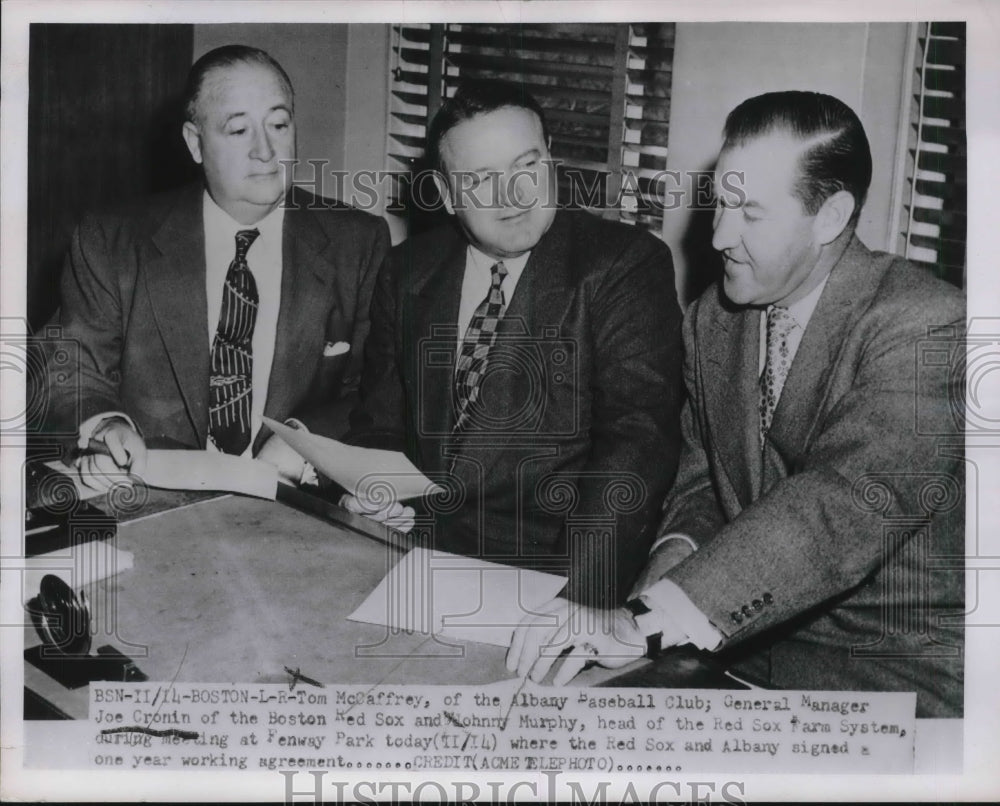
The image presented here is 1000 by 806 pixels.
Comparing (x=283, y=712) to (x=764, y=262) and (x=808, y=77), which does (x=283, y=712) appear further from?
(x=808, y=77)

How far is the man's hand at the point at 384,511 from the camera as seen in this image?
1.98 meters

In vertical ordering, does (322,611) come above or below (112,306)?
below

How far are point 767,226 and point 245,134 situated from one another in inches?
42.6

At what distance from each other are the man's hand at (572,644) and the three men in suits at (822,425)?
0.04 meters

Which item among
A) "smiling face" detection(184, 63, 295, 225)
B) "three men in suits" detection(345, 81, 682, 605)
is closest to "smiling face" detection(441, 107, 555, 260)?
"three men in suits" detection(345, 81, 682, 605)

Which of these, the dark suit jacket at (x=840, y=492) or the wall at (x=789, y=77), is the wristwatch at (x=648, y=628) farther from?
the wall at (x=789, y=77)

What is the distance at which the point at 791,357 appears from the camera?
6.12ft

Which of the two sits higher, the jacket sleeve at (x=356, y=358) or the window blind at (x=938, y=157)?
the window blind at (x=938, y=157)

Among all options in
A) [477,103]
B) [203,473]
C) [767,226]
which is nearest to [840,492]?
[767,226]

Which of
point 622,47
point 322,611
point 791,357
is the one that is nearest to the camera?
point 322,611

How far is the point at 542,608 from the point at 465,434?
16.3 inches

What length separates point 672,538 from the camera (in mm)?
1922

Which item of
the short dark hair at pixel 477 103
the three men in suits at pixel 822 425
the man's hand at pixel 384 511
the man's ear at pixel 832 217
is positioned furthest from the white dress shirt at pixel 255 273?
the man's ear at pixel 832 217

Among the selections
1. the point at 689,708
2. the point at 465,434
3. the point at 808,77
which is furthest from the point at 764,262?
the point at 689,708
